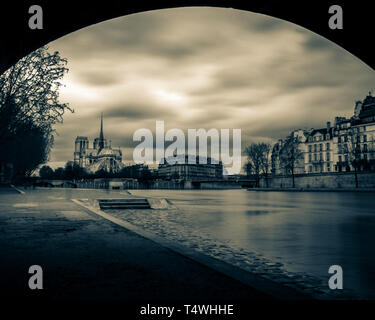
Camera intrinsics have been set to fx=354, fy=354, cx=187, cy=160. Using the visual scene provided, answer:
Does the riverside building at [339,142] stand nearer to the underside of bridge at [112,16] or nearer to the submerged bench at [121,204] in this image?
the submerged bench at [121,204]

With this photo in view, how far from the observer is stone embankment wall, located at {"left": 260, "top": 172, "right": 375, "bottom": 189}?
73.8m

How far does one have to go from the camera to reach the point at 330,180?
8112cm

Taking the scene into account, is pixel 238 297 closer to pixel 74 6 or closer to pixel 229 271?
pixel 229 271

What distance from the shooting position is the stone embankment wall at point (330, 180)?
7376 centimetres

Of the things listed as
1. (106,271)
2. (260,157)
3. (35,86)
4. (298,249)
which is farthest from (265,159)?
(106,271)

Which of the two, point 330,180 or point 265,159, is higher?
point 265,159

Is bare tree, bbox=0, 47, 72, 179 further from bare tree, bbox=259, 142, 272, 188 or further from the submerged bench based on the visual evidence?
bare tree, bbox=259, 142, 272, 188

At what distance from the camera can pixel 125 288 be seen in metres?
5.21

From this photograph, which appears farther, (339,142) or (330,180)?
(339,142)

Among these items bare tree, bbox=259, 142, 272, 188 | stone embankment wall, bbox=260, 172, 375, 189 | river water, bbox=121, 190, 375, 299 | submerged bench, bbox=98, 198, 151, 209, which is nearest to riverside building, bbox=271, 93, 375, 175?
bare tree, bbox=259, 142, 272, 188

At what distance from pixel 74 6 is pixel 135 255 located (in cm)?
496

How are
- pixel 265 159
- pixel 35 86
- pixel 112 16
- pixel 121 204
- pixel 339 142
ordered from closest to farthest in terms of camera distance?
1. pixel 112 16
2. pixel 35 86
3. pixel 121 204
4. pixel 265 159
5. pixel 339 142

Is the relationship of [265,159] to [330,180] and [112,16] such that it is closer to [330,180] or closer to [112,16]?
[330,180]
